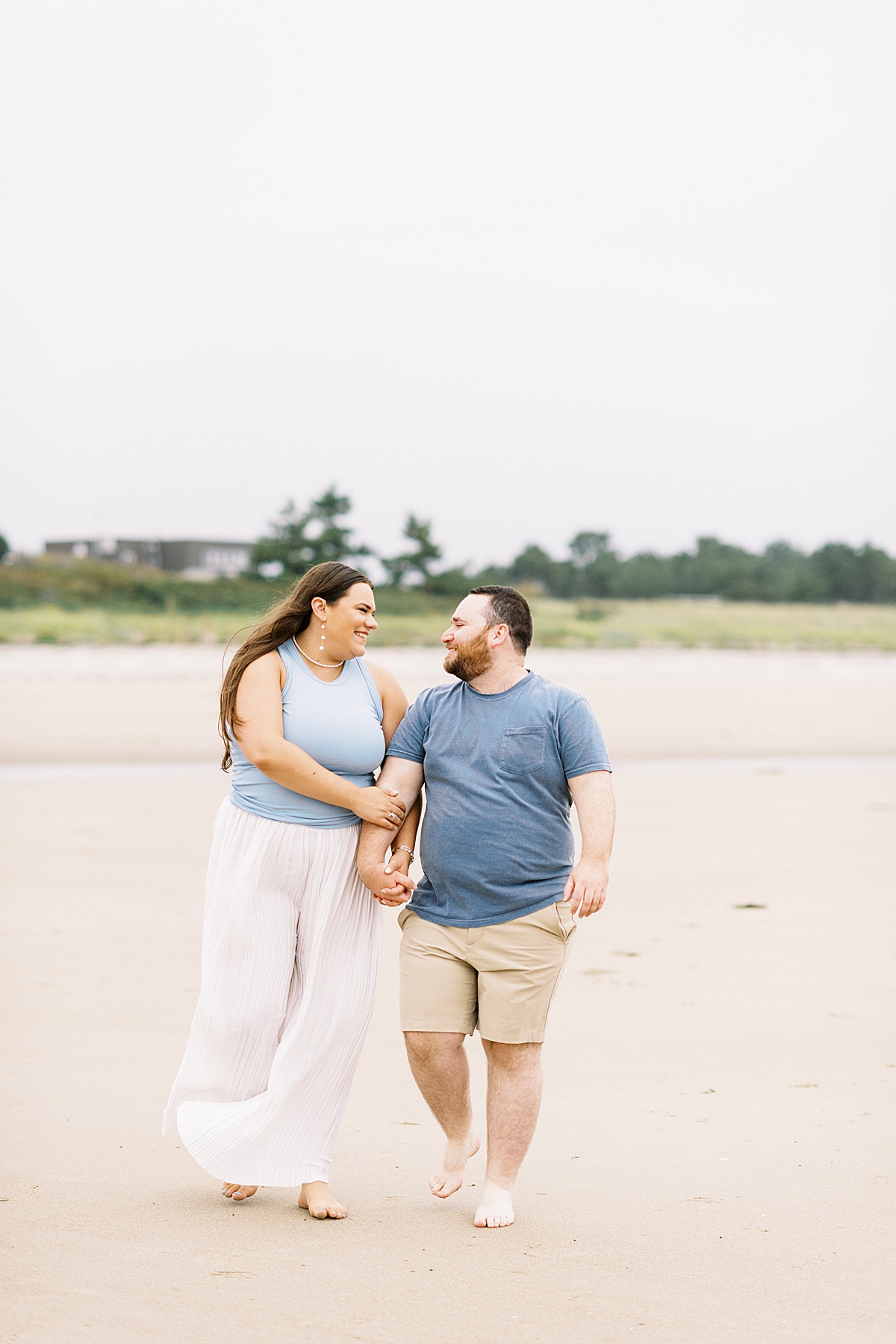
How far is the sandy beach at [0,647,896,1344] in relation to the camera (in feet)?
10.7

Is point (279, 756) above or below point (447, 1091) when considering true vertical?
above

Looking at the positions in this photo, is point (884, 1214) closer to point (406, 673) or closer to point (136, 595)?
point (406, 673)

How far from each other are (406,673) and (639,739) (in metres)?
12.7

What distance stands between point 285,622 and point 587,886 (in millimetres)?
1112

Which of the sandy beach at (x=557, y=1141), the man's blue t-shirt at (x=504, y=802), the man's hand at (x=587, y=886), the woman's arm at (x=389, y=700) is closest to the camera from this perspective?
the sandy beach at (x=557, y=1141)

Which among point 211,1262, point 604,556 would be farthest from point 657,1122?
point 604,556

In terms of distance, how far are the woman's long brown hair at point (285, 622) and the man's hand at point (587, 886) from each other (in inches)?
39.8

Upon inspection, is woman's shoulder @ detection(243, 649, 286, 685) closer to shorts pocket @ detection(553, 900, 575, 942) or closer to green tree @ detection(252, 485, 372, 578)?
shorts pocket @ detection(553, 900, 575, 942)

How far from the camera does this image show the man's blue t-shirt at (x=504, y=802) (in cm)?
382

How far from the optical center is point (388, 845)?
3.96 meters

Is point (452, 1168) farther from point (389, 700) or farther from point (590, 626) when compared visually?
point (590, 626)

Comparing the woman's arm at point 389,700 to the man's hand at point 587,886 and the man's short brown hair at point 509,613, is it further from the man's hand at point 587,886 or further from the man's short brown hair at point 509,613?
the man's hand at point 587,886

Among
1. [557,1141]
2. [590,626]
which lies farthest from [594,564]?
[557,1141]

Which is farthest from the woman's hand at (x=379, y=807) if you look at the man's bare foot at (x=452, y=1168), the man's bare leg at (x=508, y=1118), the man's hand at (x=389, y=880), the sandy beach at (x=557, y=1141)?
the sandy beach at (x=557, y=1141)
